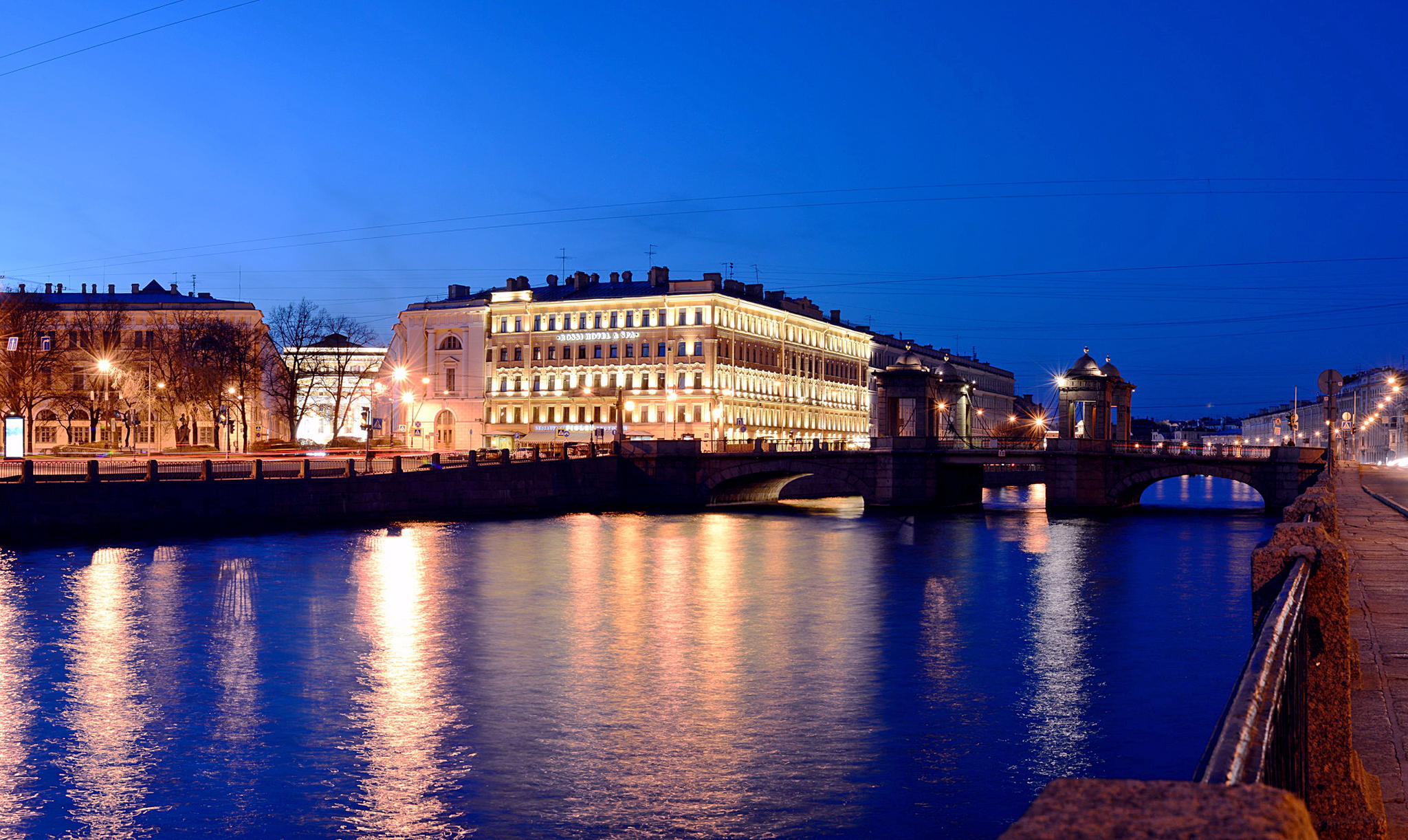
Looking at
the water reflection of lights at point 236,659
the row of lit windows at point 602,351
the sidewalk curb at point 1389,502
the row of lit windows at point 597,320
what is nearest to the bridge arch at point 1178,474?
the sidewalk curb at point 1389,502

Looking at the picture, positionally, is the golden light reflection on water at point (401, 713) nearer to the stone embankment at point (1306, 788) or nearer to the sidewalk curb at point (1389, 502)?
the stone embankment at point (1306, 788)

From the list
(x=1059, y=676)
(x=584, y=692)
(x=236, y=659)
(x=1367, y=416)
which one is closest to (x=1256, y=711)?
(x=584, y=692)

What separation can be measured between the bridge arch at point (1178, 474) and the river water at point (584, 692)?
30058mm

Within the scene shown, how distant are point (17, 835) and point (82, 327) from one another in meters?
80.7

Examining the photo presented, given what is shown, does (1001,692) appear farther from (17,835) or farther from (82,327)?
(82,327)

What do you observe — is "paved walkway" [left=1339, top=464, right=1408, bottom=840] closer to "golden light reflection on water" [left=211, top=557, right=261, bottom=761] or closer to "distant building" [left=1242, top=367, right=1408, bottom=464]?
"golden light reflection on water" [left=211, top=557, right=261, bottom=761]

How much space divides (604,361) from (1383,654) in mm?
90486

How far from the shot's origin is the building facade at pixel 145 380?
7850cm

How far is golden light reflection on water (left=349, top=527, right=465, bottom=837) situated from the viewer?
14.3m

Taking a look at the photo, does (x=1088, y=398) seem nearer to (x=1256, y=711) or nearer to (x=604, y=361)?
(x=604, y=361)

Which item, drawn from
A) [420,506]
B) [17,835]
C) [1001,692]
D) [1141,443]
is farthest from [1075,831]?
[1141,443]

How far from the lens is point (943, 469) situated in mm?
77500

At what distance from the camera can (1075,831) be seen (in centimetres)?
277

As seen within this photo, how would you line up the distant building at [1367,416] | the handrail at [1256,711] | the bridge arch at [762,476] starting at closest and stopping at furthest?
the handrail at [1256,711] < the bridge arch at [762,476] < the distant building at [1367,416]
